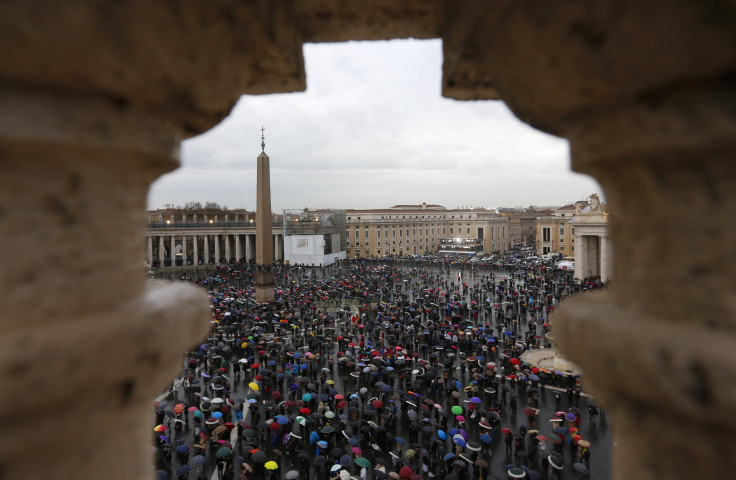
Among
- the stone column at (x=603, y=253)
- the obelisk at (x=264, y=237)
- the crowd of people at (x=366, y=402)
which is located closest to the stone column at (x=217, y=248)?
the obelisk at (x=264, y=237)

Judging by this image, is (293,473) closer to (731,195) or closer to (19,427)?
(19,427)

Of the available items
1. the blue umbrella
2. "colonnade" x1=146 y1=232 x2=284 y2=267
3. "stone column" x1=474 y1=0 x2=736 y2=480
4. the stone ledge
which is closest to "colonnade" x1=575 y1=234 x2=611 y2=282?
the blue umbrella

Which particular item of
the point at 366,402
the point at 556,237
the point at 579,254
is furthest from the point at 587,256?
the point at 556,237

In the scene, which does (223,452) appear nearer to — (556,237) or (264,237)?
(264,237)

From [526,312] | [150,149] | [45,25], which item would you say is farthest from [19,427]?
[526,312]

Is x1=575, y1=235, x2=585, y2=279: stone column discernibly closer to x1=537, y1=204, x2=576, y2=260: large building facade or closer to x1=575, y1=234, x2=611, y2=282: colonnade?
x1=575, y1=234, x2=611, y2=282: colonnade

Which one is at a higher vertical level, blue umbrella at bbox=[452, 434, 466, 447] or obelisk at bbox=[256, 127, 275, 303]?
obelisk at bbox=[256, 127, 275, 303]
